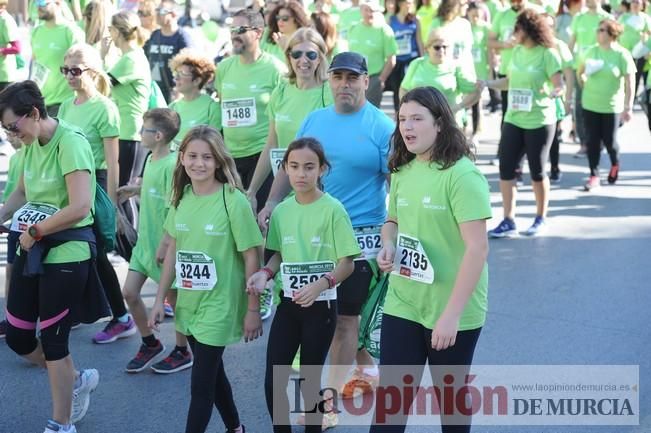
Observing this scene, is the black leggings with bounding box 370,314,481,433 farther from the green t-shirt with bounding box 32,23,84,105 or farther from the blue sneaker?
the green t-shirt with bounding box 32,23,84,105

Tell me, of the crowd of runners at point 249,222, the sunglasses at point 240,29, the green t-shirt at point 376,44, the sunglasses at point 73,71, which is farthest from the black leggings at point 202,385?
the green t-shirt at point 376,44

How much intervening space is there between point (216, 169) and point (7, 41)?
698cm

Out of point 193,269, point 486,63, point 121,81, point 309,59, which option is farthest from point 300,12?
point 486,63

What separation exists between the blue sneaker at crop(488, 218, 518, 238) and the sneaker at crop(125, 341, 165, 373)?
387 centimetres

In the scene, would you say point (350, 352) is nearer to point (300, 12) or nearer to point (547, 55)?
point (300, 12)

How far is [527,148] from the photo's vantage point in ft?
30.3

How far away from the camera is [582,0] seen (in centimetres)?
1378

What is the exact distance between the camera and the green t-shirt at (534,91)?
360 inches

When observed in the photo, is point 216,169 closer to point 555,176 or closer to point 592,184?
point 592,184

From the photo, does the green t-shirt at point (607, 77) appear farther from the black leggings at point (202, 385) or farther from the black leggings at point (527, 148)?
the black leggings at point (202, 385)

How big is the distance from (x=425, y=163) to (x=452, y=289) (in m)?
0.49

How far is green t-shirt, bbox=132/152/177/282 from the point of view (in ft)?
20.0

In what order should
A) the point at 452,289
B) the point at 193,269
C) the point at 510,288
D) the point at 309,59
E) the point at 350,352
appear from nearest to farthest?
1. the point at 452,289
2. the point at 193,269
3. the point at 350,352
4. the point at 309,59
5. the point at 510,288

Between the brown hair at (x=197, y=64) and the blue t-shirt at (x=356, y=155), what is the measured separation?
204 centimetres
